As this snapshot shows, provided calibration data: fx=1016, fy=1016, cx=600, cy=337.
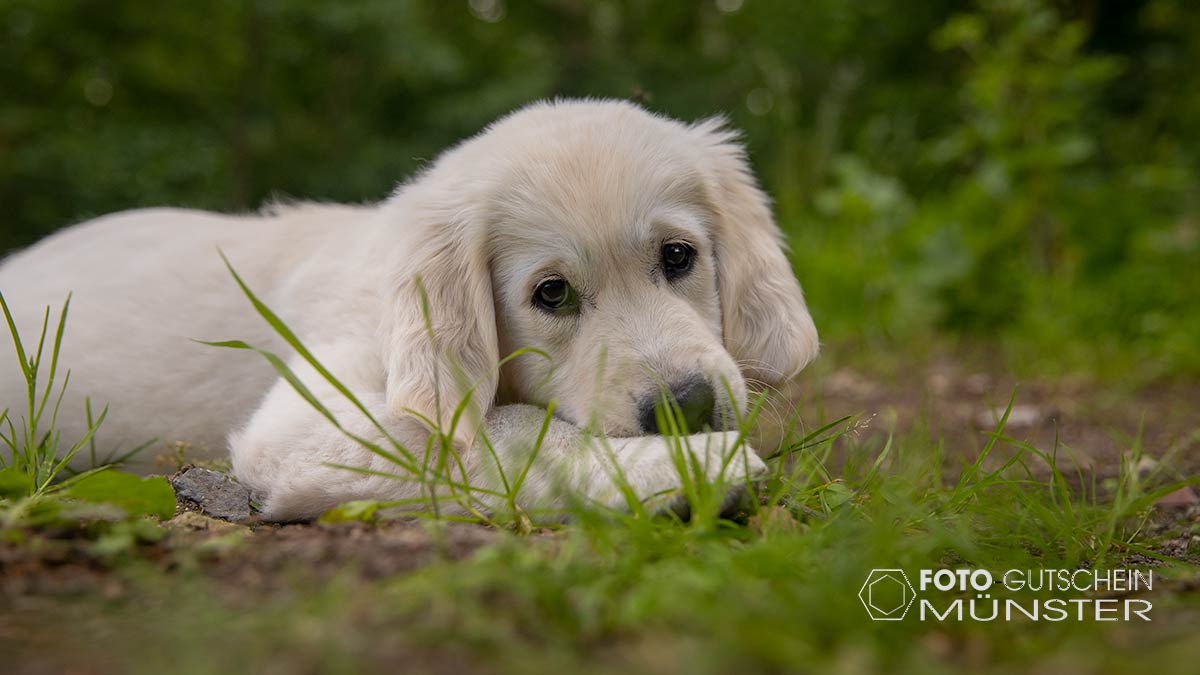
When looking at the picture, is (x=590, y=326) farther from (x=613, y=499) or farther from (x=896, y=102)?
(x=896, y=102)

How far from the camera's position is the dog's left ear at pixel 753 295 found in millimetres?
3117

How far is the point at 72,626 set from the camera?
1598 mm

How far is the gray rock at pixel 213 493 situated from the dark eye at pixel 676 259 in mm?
1303

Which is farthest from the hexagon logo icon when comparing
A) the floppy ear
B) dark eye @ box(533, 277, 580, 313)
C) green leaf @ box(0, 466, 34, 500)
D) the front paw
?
green leaf @ box(0, 466, 34, 500)

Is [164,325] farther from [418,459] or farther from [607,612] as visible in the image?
[607,612]

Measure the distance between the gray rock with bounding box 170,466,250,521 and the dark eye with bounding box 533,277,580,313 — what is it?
0.95 meters

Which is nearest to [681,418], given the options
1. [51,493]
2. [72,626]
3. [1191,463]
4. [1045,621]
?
[1045,621]

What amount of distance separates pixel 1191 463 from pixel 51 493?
3.60 metres

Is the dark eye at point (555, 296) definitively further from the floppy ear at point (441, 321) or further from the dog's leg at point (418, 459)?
the dog's leg at point (418, 459)

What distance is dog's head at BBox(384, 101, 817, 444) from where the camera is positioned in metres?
2.63

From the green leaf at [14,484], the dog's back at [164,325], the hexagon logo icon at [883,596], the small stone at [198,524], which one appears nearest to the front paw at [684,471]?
the hexagon logo icon at [883,596]

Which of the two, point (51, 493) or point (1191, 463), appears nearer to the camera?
point (51, 493)

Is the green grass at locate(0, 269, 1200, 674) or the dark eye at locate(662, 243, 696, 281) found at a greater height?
the dark eye at locate(662, 243, 696, 281)

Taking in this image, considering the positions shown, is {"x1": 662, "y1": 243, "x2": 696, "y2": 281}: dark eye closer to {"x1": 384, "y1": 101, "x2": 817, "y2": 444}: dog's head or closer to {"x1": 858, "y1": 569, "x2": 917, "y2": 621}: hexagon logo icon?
{"x1": 384, "y1": 101, "x2": 817, "y2": 444}: dog's head
